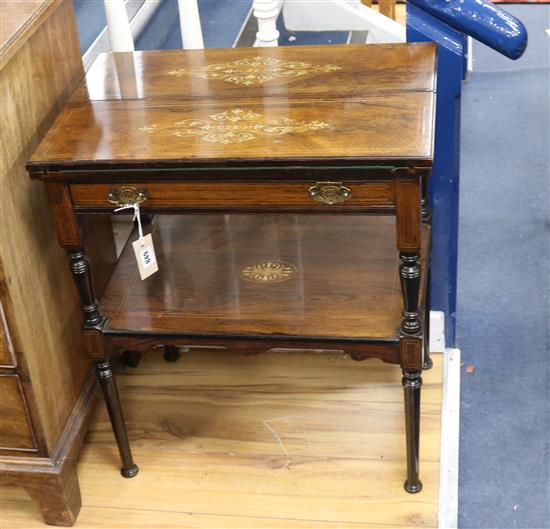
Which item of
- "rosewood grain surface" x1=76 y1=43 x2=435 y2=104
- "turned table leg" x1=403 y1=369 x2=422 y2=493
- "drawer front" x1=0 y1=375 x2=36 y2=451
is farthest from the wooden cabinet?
"turned table leg" x1=403 y1=369 x2=422 y2=493

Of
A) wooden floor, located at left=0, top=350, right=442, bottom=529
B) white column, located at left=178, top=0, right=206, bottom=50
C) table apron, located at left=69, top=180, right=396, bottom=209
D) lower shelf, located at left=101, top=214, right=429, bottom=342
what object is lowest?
wooden floor, located at left=0, top=350, right=442, bottom=529

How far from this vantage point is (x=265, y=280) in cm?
222

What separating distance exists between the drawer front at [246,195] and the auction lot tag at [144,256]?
12cm

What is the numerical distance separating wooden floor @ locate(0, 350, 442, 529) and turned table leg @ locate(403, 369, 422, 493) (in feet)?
0.12

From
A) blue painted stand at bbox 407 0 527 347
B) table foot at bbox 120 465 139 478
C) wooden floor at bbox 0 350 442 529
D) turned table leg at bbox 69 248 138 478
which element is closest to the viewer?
turned table leg at bbox 69 248 138 478

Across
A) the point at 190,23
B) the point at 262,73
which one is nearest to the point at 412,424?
the point at 262,73

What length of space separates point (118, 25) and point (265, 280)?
745mm

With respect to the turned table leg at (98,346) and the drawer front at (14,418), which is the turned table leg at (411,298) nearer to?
the turned table leg at (98,346)

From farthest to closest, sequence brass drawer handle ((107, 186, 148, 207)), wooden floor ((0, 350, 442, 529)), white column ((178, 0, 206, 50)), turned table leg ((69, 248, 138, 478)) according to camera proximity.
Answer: white column ((178, 0, 206, 50)) → wooden floor ((0, 350, 442, 529)) → turned table leg ((69, 248, 138, 478)) → brass drawer handle ((107, 186, 148, 207))

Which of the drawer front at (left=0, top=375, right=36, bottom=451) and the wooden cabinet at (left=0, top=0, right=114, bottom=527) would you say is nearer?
the wooden cabinet at (left=0, top=0, right=114, bottom=527)

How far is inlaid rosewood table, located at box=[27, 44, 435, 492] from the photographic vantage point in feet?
6.07

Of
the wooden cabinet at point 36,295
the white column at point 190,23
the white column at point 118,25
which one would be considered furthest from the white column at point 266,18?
the wooden cabinet at point 36,295

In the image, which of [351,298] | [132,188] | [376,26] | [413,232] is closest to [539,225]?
[376,26]

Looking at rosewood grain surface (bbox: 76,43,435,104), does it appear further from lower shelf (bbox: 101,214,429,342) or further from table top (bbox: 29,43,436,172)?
lower shelf (bbox: 101,214,429,342)
